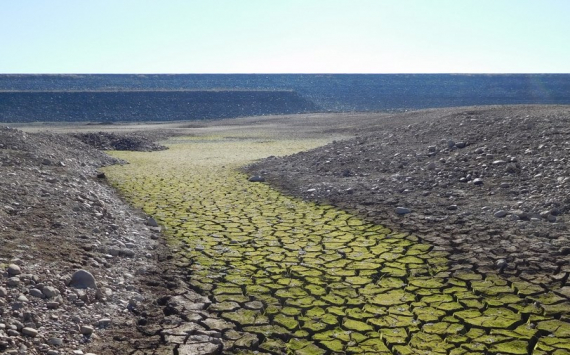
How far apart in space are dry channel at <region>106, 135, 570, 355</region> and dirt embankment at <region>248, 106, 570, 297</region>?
1.36 feet

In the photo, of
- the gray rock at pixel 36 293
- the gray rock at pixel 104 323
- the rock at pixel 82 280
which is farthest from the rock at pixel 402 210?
the gray rock at pixel 36 293

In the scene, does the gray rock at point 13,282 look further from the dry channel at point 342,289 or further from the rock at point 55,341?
the dry channel at point 342,289

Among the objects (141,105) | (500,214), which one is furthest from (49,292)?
(141,105)

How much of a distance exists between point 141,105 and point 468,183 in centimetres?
4494

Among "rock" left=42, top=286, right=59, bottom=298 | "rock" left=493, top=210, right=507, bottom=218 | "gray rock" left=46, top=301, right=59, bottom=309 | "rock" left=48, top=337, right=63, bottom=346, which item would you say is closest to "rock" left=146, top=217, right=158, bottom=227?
"rock" left=42, top=286, right=59, bottom=298

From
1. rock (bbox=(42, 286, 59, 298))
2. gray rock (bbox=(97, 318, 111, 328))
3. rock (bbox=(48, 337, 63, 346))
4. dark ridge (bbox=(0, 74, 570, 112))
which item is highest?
dark ridge (bbox=(0, 74, 570, 112))

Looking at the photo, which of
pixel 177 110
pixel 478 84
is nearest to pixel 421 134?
pixel 177 110

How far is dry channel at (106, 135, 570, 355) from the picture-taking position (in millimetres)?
4051

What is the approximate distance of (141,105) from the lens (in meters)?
50.2

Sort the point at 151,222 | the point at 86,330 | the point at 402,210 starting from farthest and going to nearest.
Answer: the point at 402,210
the point at 151,222
the point at 86,330

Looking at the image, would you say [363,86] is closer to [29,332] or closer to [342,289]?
[342,289]

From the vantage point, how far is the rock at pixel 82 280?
4.66 metres

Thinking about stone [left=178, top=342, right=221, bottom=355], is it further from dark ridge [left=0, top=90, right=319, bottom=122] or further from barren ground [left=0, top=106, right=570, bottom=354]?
dark ridge [left=0, top=90, right=319, bottom=122]

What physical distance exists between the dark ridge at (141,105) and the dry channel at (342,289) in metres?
40.7
